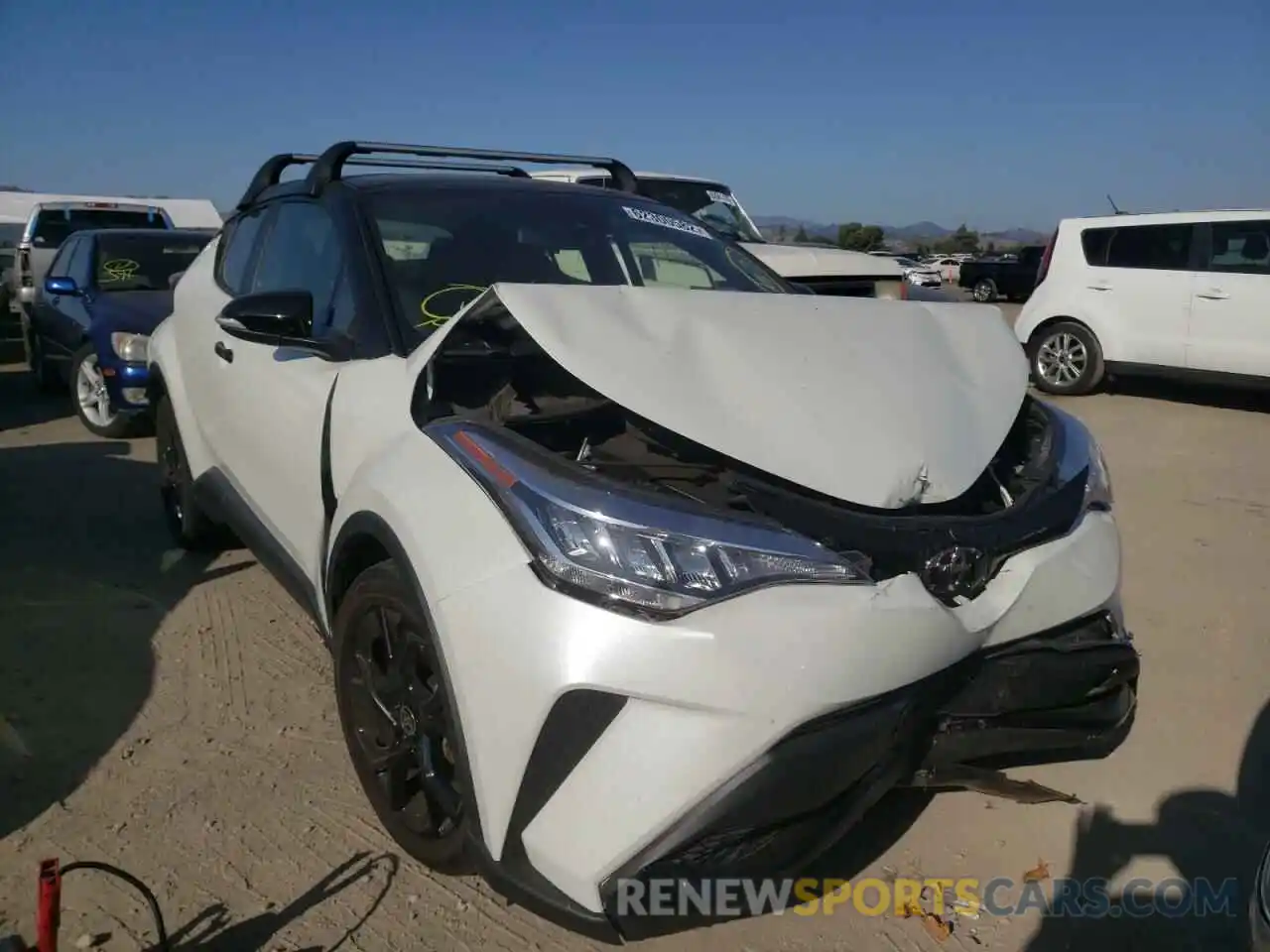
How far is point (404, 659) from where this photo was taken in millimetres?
2434

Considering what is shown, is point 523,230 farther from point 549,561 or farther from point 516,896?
point 516,896

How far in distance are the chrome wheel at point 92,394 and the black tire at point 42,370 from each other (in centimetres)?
180

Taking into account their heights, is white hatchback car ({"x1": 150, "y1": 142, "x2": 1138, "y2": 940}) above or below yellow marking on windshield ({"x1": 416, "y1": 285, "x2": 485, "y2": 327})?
below

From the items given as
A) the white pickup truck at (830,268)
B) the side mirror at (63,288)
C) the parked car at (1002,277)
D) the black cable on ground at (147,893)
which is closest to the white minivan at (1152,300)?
the white pickup truck at (830,268)

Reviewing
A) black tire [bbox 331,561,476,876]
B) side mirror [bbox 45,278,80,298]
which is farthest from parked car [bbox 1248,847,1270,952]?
side mirror [bbox 45,278,80,298]

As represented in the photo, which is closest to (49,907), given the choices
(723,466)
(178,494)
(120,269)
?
(723,466)

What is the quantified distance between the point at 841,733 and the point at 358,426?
1496 mm

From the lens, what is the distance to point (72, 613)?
4.13 metres

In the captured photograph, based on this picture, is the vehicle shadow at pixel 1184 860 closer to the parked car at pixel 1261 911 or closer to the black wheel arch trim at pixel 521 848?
the parked car at pixel 1261 911

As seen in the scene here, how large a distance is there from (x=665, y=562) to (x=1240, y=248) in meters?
9.35

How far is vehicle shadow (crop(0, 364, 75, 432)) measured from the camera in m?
8.62

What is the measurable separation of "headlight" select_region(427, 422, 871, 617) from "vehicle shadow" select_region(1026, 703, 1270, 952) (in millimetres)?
1129

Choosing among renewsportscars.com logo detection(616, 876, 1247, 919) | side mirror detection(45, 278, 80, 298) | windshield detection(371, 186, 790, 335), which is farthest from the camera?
side mirror detection(45, 278, 80, 298)

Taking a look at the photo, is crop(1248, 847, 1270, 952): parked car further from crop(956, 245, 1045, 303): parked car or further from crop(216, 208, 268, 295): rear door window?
crop(956, 245, 1045, 303): parked car
